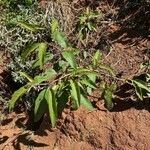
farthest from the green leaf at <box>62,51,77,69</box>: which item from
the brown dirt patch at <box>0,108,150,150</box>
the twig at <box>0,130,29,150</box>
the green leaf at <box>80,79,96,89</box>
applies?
the twig at <box>0,130,29,150</box>

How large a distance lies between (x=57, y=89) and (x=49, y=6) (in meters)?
1.28

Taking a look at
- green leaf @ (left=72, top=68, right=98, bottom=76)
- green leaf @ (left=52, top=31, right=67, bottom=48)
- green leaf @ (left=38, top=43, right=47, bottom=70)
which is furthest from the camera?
green leaf @ (left=52, top=31, right=67, bottom=48)

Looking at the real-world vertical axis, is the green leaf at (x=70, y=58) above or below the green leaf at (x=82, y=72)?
above

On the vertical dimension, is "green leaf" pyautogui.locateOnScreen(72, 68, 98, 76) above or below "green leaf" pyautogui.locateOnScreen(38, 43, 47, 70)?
below

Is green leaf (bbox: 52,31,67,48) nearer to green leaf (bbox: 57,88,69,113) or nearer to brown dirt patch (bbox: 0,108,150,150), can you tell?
green leaf (bbox: 57,88,69,113)

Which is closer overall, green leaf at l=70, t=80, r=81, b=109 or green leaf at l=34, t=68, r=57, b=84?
green leaf at l=70, t=80, r=81, b=109

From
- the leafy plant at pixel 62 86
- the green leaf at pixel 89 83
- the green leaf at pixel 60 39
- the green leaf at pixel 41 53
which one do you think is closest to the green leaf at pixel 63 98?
the leafy plant at pixel 62 86

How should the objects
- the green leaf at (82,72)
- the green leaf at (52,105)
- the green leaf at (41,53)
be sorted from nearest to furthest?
the green leaf at (52,105), the green leaf at (82,72), the green leaf at (41,53)

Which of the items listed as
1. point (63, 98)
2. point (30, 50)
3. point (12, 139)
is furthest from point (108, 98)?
point (12, 139)

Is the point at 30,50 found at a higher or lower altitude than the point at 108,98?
higher

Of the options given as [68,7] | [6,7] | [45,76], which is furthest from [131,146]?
[6,7]

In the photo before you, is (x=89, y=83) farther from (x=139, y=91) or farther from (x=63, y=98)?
(x=139, y=91)

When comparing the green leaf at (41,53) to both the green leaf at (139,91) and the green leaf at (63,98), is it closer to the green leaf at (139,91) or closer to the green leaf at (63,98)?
the green leaf at (63,98)

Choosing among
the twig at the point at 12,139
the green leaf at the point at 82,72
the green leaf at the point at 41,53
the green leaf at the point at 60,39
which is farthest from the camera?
the twig at the point at 12,139
